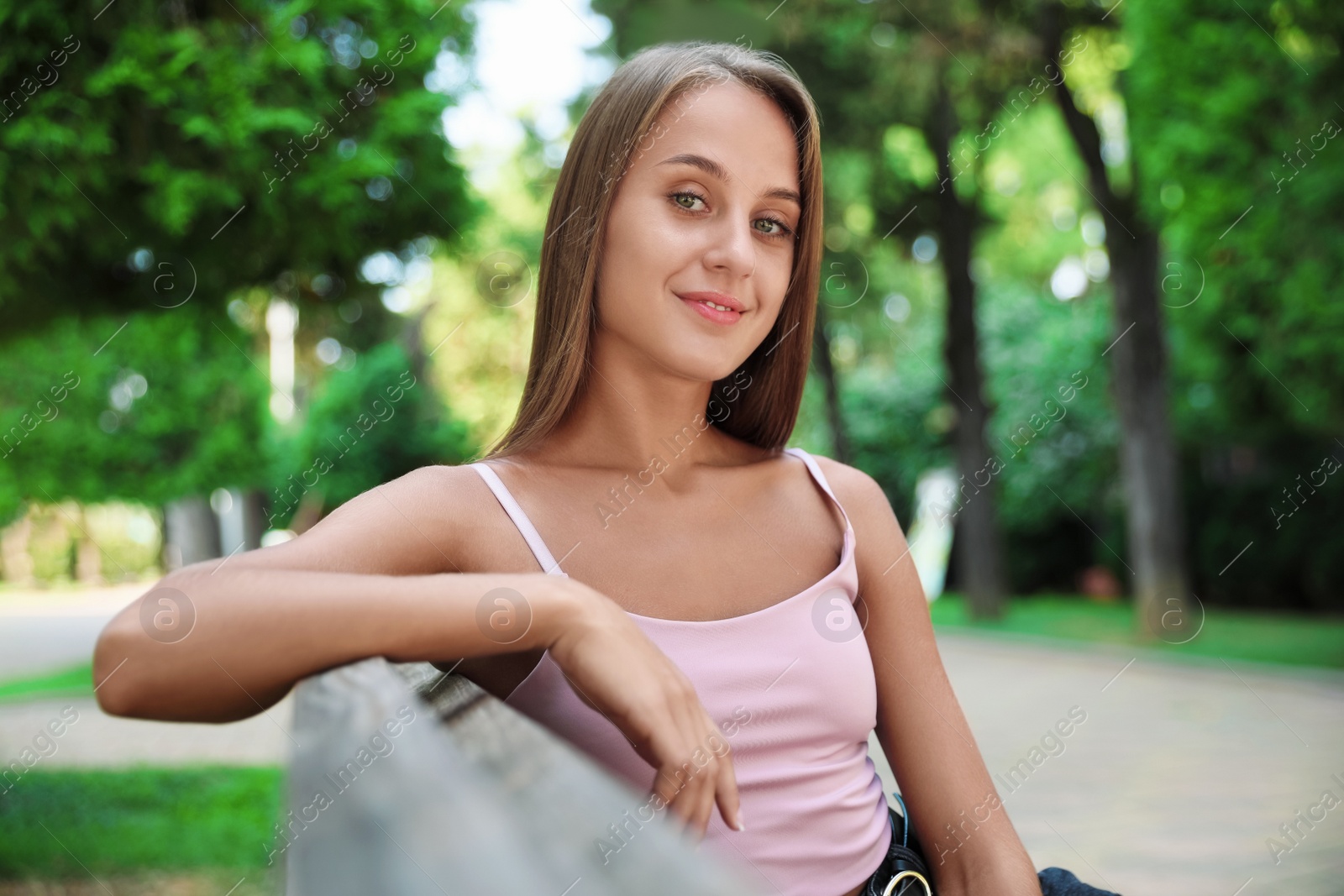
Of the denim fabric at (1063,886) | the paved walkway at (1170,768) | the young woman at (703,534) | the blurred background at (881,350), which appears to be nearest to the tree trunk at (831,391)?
the blurred background at (881,350)

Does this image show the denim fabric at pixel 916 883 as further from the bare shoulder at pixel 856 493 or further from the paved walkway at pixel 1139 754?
the paved walkway at pixel 1139 754

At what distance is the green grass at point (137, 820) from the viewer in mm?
5836

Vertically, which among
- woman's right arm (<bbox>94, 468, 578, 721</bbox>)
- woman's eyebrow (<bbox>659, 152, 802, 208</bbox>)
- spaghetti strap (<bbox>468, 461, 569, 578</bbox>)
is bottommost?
spaghetti strap (<bbox>468, 461, 569, 578</bbox>)

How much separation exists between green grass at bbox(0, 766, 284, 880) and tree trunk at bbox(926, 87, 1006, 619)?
34.7ft

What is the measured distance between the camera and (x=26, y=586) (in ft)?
101

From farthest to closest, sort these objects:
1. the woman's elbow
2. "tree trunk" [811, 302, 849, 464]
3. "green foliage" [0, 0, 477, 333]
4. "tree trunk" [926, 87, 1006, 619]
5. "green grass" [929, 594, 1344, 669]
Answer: "tree trunk" [811, 302, 849, 464], "tree trunk" [926, 87, 1006, 619], "green grass" [929, 594, 1344, 669], "green foliage" [0, 0, 477, 333], the woman's elbow

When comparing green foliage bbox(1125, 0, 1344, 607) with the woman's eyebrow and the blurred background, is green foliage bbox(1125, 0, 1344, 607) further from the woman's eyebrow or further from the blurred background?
the woman's eyebrow

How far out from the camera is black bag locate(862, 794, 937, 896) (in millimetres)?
1595

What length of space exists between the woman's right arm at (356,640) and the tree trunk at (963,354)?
49.6 ft

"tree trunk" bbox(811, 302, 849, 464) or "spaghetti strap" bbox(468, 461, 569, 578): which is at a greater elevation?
"spaghetti strap" bbox(468, 461, 569, 578)

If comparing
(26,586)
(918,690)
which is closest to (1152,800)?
(918,690)

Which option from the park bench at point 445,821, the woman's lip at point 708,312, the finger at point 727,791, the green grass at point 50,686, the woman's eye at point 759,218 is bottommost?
the green grass at point 50,686

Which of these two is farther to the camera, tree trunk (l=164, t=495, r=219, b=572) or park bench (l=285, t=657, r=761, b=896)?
tree trunk (l=164, t=495, r=219, b=572)

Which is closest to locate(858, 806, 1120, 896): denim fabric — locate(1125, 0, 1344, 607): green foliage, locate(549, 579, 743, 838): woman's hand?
locate(549, 579, 743, 838): woman's hand
